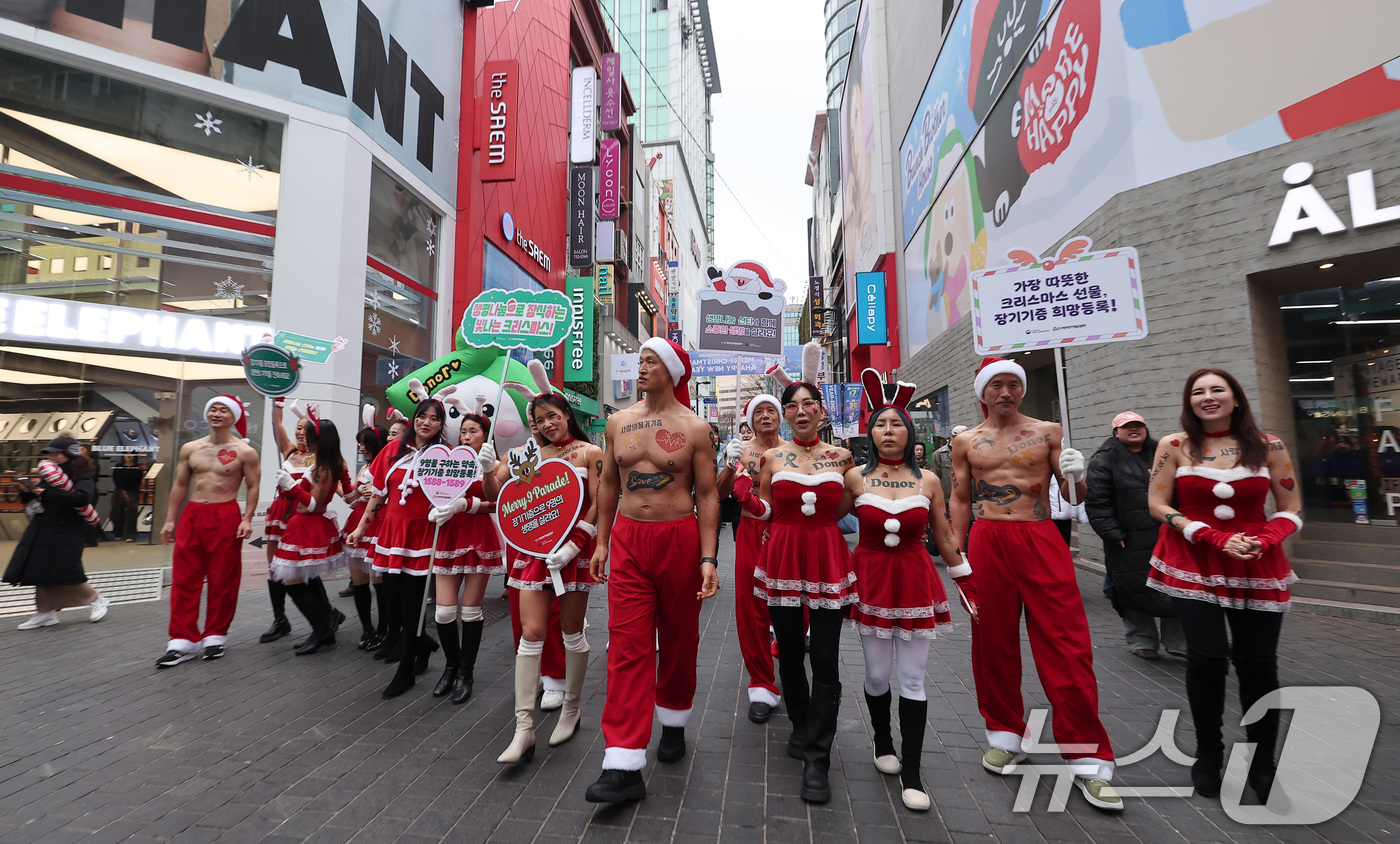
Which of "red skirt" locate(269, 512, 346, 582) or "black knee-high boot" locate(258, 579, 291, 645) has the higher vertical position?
"red skirt" locate(269, 512, 346, 582)

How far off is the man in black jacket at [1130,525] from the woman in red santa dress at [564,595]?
13.2ft

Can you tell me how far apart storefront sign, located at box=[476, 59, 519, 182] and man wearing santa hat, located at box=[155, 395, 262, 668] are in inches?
435

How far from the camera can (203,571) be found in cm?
507

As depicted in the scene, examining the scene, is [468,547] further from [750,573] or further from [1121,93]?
[1121,93]

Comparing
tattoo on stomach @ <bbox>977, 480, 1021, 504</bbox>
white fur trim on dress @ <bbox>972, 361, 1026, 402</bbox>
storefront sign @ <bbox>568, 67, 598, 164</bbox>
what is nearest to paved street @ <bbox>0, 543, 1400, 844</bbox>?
tattoo on stomach @ <bbox>977, 480, 1021, 504</bbox>

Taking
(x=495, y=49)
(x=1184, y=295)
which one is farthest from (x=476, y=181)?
(x=1184, y=295)

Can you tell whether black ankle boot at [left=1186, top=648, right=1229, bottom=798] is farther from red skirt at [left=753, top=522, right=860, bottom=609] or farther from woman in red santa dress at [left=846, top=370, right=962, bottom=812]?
red skirt at [left=753, top=522, right=860, bottom=609]

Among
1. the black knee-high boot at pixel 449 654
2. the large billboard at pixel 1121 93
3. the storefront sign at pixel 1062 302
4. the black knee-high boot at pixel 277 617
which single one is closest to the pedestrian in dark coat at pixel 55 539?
the black knee-high boot at pixel 277 617

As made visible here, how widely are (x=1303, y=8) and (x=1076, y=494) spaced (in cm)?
699

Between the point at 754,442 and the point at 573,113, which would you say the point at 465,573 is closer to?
the point at 754,442

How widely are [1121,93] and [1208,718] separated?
26.3 ft

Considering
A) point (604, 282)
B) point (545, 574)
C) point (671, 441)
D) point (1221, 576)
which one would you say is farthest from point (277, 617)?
point (604, 282)

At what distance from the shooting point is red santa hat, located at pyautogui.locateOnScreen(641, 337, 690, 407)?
3191mm

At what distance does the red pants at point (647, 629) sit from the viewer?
2.82m
